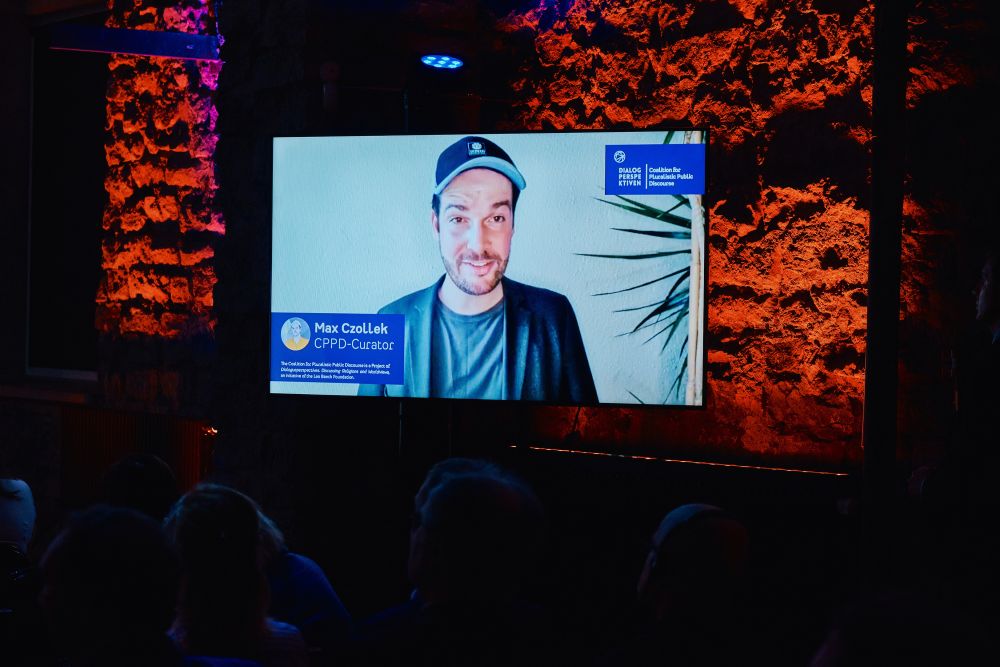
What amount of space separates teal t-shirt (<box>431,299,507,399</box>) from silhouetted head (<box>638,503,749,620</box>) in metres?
1.68

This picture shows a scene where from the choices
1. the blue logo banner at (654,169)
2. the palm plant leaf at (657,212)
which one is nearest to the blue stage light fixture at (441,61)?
the blue logo banner at (654,169)

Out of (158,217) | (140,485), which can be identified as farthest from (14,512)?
(158,217)

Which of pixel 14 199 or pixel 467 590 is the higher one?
pixel 14 199

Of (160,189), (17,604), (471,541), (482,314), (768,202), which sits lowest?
(17,604)

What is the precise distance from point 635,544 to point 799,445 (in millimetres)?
619

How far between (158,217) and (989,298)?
382cm

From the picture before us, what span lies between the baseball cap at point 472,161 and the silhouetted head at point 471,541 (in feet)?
6.24

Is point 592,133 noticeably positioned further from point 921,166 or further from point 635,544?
point 635,544

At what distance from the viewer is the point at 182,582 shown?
2.05 m

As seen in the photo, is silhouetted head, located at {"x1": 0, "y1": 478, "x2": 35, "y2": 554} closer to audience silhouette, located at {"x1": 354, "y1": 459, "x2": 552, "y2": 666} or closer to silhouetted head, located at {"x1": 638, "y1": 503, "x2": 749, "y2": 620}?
audience silhouette, located at {"x1": 354, "y1": 459, "x2": 552, "y2": 666}

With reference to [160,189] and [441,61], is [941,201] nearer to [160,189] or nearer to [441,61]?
[441,61]

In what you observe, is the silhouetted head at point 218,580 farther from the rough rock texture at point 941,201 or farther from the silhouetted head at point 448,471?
the rough rock texture at point 941,201

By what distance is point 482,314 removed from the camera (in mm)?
3695

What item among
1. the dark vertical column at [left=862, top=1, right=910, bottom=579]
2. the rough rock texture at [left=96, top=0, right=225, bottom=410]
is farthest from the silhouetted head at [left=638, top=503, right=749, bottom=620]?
the rough rock texture at [left=96, top=0, right=225, bottom=410]
